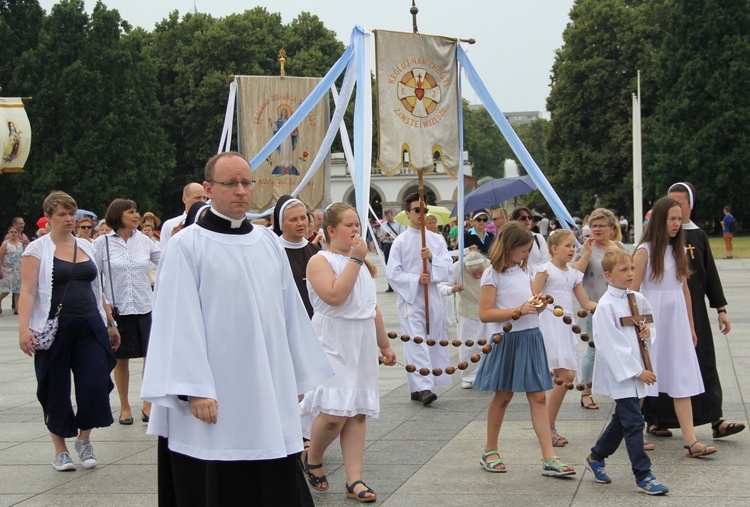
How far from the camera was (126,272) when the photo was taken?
28.5 ft

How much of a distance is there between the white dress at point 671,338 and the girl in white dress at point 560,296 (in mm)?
573

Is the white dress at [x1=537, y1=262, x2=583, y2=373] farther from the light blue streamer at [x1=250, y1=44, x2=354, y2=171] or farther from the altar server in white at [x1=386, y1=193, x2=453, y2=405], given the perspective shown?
the light blue streamer at [x1=250, y1=44, x2=354, y2=171]

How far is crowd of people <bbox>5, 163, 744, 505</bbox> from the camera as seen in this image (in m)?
4.32

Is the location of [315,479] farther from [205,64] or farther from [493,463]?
[205,64]

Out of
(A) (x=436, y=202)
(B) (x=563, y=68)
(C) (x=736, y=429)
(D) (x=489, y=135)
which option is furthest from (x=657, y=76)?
(D) (x=489, y=135)

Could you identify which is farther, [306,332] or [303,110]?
[303,110]

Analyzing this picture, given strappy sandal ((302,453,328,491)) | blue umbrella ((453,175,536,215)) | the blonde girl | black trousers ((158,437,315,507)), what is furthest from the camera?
blue umbrella ((453,175,536,215))

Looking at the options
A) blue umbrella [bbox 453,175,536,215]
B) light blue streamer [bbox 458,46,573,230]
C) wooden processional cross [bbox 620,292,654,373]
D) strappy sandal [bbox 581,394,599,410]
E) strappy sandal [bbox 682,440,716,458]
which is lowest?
strappy sandal [bbox 581,394,599,410]

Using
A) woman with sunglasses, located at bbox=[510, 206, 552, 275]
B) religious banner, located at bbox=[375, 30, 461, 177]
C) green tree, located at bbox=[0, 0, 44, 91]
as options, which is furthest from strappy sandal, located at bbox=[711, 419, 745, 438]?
green tree, located at bbox=[0, 0, 44, 91]

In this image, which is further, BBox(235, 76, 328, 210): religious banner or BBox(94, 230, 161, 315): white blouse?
BBox(235, 76, 328, 210): religious banner

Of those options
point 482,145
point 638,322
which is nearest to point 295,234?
point 638,322

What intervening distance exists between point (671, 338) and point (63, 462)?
4.14m

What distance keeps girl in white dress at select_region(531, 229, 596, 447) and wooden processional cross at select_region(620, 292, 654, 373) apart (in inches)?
43.9

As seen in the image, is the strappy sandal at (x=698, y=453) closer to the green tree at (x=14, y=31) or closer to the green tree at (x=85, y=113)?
the green tree at (x=85, y=113)
